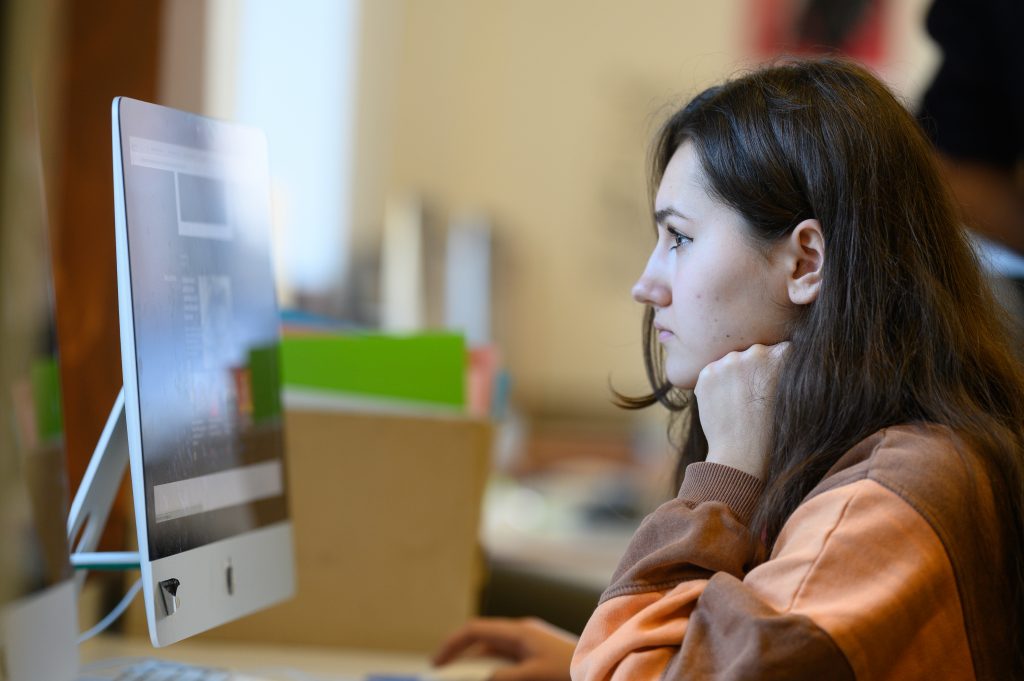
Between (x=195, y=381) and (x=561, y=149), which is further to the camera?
(x=561, y=149)

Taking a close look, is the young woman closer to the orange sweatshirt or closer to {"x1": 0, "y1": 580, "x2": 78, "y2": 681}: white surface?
the orange sweatshirt

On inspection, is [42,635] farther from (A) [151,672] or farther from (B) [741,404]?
(B) [741,404]

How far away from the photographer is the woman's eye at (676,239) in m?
0.94

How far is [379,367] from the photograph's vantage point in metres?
1.42

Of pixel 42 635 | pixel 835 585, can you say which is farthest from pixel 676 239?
pixel 42 635

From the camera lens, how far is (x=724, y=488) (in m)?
0.85

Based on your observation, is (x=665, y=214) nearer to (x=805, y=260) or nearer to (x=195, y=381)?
(x=805, y=260)

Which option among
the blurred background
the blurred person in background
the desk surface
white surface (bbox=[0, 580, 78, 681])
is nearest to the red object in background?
the blurred background

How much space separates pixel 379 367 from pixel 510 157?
3.16 meters

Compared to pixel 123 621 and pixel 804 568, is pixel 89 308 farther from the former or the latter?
pixel 804 568

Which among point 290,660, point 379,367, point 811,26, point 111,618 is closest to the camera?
point 111,618

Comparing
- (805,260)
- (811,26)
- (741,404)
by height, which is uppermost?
(811,26)

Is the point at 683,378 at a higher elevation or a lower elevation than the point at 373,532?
higher

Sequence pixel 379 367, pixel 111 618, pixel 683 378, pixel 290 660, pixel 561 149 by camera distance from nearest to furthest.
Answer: pixel 683 378 < pixel 111 618 < pixel 290 660 < pixel 379 367 < pixel 561 149
